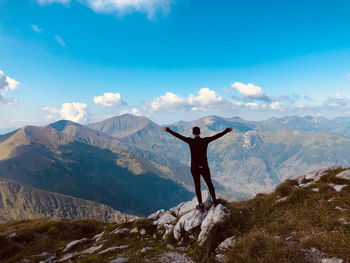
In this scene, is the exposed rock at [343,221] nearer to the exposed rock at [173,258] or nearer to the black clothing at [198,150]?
the black clothing at [198,150]

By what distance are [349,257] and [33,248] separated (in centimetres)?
2070

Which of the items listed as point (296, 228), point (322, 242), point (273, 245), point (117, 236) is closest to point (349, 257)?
point (322, 242)

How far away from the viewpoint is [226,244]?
27.9 feet

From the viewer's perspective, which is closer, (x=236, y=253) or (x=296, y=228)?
(x=236, y=253)

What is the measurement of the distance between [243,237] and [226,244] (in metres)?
0.84

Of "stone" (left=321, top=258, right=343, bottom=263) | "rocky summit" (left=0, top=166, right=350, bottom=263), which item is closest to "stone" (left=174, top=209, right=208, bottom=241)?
"rocky summit" (left=0, top=166, right=350, bottom=263)

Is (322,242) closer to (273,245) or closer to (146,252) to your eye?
(273,245)

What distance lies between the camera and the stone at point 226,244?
8268 mm

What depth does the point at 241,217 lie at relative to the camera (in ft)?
35.2

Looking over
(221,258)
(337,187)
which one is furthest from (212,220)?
(337,187)

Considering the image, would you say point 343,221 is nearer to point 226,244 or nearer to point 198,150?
point 226,244

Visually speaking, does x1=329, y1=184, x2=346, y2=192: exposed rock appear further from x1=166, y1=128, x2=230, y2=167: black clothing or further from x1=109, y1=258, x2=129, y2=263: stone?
x1=109, y1=258, x2=129, y2=263: stone

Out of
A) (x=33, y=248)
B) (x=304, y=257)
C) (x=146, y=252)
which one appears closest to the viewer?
(x=304, y=257)

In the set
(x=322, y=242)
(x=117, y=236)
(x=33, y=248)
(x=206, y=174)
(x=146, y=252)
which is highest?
(x=206, y=174)
